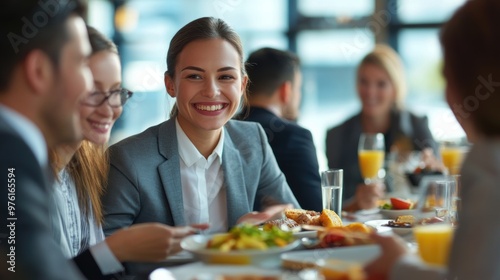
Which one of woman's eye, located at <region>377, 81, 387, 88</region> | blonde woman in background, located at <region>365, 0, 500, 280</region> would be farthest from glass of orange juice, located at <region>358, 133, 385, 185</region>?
blonde woman in background, located at <region>365, 0, 500, 280</region>

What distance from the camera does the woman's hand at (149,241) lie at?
2053mm

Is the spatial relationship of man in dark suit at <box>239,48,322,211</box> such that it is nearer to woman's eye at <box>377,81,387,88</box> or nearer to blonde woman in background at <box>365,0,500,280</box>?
woman's eye at <box>377,81,387,88</box>

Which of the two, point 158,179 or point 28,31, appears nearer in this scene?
point 28,31

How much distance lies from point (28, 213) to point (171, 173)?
149 centimetres

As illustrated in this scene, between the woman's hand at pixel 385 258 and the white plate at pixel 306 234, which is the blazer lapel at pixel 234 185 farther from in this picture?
the woman's hand at pixel 385 258

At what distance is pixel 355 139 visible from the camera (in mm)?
5254

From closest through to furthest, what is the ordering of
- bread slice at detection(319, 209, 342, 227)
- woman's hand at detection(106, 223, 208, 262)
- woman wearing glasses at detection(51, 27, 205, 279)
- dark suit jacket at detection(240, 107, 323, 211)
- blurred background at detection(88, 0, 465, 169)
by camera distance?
woman's hand at detection(106, 223, 208, 262) → woman wearing glasses at detection(51, 27, 205, 279) → bread slice at detection(319, 209, 342, 227) → dark suit jacket at detection(240, 107, 323, 211) → blurred background at detection(88, 0, 465, 169)

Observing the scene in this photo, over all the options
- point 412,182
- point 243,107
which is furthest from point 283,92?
point 412,182

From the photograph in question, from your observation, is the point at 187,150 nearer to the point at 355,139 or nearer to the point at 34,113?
the point at 34,113

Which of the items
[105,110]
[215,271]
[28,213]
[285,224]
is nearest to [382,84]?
[285,224]

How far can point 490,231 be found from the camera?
1459mm

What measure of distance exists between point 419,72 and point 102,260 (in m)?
6.24

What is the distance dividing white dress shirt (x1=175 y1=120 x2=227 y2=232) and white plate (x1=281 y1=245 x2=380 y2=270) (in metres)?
0.87

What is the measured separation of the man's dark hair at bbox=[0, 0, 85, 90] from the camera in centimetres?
138
